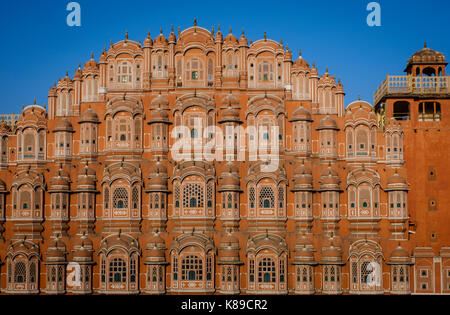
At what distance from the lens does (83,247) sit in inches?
1772

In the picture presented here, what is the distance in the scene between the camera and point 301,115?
45.6m

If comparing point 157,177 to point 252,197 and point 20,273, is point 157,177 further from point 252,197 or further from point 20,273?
point 20,273

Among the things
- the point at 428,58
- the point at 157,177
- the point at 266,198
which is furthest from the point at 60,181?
the point at 428,58

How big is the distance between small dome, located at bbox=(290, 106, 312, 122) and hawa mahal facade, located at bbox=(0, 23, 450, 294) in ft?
0.82

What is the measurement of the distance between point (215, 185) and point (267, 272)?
705 centimetres

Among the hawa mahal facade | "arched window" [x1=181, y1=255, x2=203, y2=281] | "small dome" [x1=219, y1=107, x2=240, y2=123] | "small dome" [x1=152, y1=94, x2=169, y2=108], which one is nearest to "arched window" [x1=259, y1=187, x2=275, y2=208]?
the hawa mahal facade

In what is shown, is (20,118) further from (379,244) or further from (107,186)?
(379,244)

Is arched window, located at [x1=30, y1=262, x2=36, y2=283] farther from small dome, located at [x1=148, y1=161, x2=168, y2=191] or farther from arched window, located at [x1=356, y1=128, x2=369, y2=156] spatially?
arched window, located at [x1=356, y1=128, x2=369, y2=156]

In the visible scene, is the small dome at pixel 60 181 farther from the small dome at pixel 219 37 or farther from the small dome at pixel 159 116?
the small dome at pixel 219 37

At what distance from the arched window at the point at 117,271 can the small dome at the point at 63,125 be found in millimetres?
10103

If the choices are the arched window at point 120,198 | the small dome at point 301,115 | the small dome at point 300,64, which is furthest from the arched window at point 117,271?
the small dome at point 300,64

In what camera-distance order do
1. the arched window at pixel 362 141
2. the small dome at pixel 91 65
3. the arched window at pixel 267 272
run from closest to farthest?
the arched window at pixel 267 272 → the arched window at pixel 362 141 → the small dome at pixel 91 65

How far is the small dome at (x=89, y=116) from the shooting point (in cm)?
4616

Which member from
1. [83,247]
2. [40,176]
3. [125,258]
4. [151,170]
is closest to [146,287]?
[125,258]
